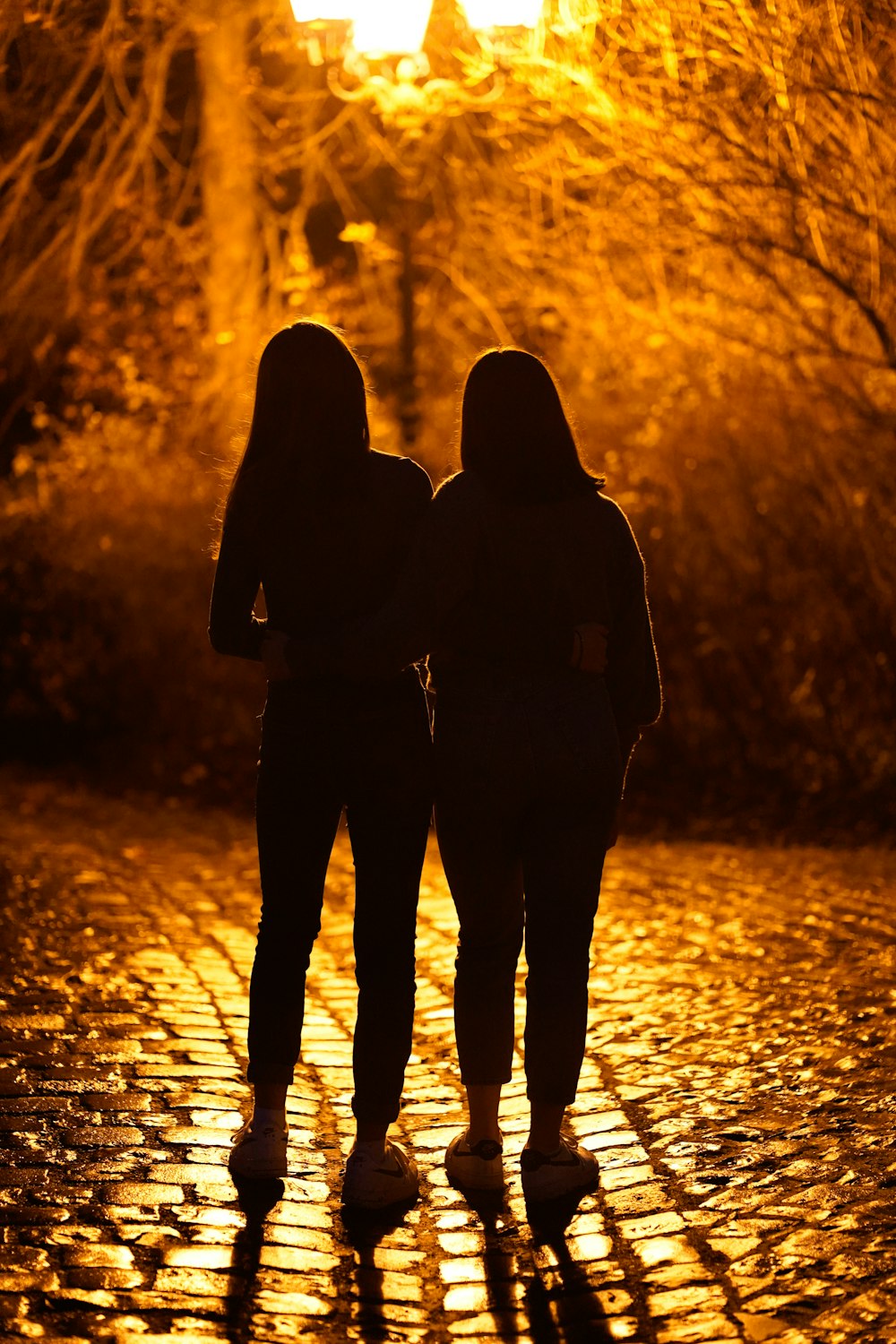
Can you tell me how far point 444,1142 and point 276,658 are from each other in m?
1.59

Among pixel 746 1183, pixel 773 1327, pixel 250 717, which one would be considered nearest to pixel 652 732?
pixel 250 717

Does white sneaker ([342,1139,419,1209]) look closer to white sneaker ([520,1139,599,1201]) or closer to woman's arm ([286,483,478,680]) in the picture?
white sneaker ([520,1139,599,1201])

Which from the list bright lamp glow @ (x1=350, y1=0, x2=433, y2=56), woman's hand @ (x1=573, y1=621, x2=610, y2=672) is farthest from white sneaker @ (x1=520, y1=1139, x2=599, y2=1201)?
bright lamp glow @ (x1=350, y1=0, x2=433, y2=56)

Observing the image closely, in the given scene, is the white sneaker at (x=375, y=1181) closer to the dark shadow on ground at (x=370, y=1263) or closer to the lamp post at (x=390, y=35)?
the dark shadow on ground at (x=370, y=1263)

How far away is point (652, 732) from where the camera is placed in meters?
11.7

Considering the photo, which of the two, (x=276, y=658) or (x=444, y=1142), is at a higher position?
(x=276, y=658)

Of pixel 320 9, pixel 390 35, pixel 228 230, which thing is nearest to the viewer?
pixel 320 9

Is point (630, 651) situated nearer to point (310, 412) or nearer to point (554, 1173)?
point (310, 412)

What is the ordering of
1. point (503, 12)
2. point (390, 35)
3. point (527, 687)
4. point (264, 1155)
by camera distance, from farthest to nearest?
point (390, 35), point (503, 12), point (264, 1155), point (527, 687)

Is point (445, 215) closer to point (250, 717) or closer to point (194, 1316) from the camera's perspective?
point (250, 717)

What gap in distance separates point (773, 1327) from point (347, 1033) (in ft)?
8.78

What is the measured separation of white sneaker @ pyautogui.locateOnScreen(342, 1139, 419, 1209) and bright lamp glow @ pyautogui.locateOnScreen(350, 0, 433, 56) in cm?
718

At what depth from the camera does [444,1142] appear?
4949mm

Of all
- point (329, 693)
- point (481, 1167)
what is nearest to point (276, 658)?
point (329, 693)
